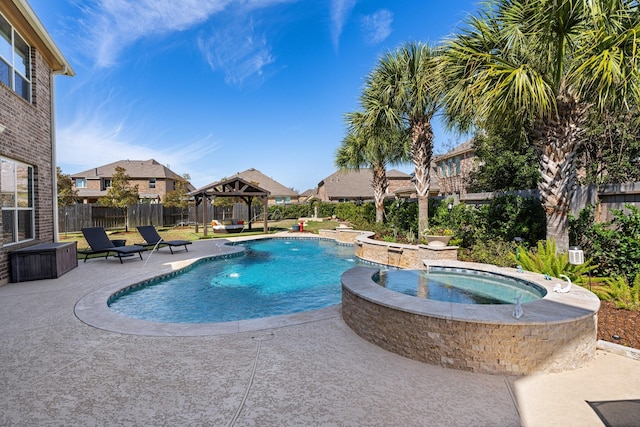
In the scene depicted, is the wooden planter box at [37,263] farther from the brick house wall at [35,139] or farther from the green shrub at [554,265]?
the green shrub at [554,265]

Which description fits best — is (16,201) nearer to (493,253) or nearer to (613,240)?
(493,253)

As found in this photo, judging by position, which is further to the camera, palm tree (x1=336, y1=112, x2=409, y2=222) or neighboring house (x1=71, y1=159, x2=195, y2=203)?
neighboring house (x1=71, y1=159, x2=195, y2=203)

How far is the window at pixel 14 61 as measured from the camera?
7941 millimetres

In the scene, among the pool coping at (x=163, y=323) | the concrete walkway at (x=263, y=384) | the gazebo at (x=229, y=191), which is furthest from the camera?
the gazebo at (x=229, y=191)

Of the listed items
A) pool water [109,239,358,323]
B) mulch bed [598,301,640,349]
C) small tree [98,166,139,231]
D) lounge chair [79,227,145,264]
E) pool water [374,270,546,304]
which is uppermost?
small tree [98,166,139,231]

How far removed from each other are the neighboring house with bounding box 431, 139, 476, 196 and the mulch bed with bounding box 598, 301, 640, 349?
21.4 m

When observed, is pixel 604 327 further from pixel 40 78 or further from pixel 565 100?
pixel 40 78

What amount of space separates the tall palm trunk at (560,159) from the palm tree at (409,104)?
209 inches

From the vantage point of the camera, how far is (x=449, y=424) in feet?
9.14

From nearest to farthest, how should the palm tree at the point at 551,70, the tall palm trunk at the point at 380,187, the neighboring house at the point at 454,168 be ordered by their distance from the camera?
the palm tree at the point at 551,70 < the tall palm trunk at the point at 380,187 < the neighboring house at the point at 454,168

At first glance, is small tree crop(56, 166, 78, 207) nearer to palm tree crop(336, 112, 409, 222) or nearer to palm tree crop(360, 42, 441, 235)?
palm tree crop(336, 112, 409, 222)

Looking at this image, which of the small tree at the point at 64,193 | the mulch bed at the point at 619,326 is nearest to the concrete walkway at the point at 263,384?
the mulch bed at the point at 619,326

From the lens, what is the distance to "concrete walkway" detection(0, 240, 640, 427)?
9.41 ft

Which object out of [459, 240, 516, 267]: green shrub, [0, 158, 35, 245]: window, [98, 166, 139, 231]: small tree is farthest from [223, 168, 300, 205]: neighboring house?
[459, 240, 516, 267]: green shrub
